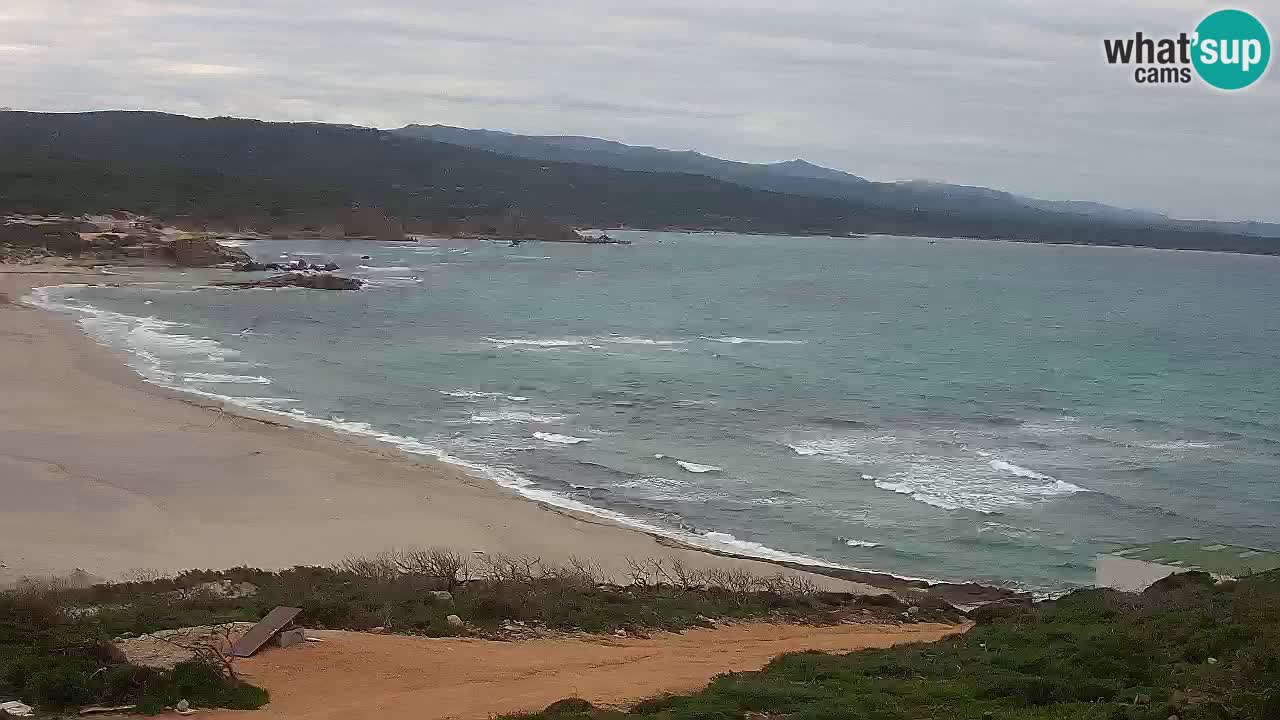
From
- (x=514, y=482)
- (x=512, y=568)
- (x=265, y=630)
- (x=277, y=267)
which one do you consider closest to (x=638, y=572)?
(x=512, y=568)

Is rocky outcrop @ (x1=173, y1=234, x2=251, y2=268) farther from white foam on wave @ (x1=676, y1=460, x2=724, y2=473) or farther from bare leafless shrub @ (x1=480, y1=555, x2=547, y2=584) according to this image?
bare leafless shrub @ (x1=480, y1=555, x2=547, y2=584)

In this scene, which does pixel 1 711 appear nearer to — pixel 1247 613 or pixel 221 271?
pixel 1247 613

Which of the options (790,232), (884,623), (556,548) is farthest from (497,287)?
(790,232)

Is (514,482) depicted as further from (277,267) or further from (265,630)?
(277,267)

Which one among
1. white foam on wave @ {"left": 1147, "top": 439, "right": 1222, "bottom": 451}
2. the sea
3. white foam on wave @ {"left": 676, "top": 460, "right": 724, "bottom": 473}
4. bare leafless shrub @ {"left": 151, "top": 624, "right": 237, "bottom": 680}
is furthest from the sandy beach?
white foam on wave @ {"left": 1147, "top": 439, "right": 1222, "bottom": 451}

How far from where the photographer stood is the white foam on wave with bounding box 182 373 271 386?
34.5 meters

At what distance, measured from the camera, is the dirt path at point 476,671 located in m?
9.77

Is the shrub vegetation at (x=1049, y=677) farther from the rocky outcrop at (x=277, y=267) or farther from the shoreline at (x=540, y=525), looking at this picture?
the rocky outcrop at (x=277, y=267)

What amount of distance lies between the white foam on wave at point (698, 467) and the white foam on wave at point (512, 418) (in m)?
5.35

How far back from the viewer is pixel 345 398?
33.5m

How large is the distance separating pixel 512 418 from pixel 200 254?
168ft

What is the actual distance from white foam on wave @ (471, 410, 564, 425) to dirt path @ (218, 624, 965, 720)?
1805 cm

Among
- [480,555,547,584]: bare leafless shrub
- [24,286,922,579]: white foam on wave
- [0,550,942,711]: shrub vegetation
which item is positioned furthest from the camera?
[24,286,922,579]: white foam on wave

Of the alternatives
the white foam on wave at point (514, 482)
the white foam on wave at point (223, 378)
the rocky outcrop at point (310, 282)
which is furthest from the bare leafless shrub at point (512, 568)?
the rocky outcrop at point (310, 282)
